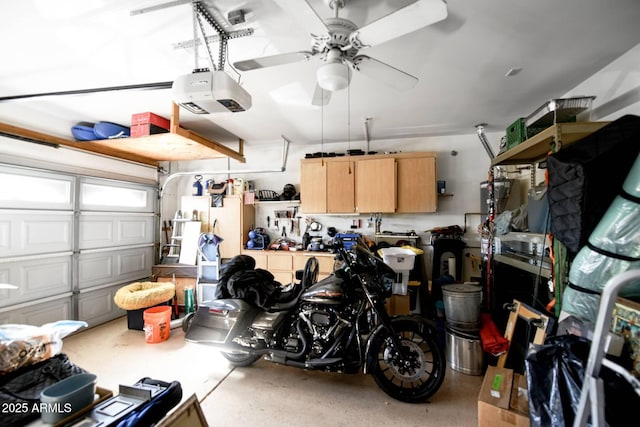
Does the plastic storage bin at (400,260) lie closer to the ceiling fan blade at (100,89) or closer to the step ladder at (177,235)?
the ceiling fan blade at (100,89)

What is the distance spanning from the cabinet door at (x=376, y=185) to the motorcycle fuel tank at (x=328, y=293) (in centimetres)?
197

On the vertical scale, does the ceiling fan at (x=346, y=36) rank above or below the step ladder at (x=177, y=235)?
above

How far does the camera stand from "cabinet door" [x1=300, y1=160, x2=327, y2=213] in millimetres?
4109

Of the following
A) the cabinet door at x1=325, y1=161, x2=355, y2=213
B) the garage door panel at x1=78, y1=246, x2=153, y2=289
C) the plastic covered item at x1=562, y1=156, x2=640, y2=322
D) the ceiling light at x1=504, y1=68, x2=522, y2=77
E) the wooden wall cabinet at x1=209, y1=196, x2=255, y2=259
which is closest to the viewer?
the plastic covered item at x1=562, y1=156, x2=640, y2=322

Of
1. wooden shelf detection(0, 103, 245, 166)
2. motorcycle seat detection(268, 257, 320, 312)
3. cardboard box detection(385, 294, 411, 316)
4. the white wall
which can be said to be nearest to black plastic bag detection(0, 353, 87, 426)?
motorcycle seat detection(268, 257, 320, 312)

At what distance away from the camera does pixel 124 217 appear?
4078 millimetres

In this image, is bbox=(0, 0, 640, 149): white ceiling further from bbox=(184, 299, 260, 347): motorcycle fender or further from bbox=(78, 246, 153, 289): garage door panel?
bbox=(184, 299, 260, 347): motorcycle fender

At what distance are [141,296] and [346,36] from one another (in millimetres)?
3622

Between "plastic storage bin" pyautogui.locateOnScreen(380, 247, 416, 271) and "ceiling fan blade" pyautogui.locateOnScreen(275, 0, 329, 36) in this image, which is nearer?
"ceiling fan blade" pyautogui.locateOnScreen(275, 0, 329, 36)

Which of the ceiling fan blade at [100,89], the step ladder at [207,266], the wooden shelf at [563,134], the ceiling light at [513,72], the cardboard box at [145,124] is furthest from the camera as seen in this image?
the step ladder at [207,266]

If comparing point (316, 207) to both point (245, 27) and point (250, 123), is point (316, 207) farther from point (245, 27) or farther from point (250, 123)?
point (245, 27)

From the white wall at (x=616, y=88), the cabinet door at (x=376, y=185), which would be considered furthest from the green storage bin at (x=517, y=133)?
the cabinet door at (x=376, y=185)

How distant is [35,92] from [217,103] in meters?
2.41

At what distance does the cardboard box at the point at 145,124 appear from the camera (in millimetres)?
3074
